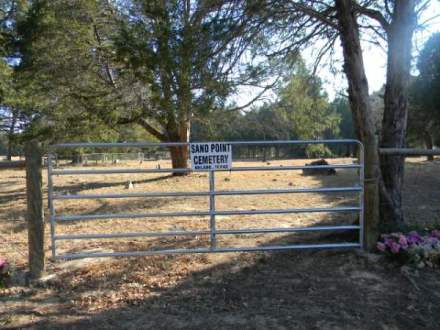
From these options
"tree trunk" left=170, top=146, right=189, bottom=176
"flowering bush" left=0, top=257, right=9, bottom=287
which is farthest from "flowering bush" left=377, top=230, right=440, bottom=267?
"tree trunk" left=170, top=146, right=189, bottom=176

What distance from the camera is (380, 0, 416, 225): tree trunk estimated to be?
592 cm

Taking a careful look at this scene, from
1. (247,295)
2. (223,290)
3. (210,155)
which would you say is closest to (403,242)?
(247,295)

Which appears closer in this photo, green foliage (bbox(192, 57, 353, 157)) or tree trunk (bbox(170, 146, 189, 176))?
green foliage (bbox(192, 57, 353, 157))

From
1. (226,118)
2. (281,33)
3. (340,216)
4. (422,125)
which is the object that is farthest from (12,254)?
(422,125)

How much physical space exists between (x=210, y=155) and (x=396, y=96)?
2989 millimetres

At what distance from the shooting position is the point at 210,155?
5246 millimetres

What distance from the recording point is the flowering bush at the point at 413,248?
194 inches

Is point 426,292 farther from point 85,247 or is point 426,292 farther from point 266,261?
point 85,247

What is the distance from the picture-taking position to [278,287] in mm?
4434

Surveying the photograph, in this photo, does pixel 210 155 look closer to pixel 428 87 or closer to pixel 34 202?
pixel 34 202

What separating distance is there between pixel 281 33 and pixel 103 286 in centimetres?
483

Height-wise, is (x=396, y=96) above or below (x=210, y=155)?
above

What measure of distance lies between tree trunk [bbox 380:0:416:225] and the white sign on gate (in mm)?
2439

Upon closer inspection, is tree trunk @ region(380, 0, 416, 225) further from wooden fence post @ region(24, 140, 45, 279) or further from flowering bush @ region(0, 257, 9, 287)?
flowering bush @ region(0, 257, 9, 287)
